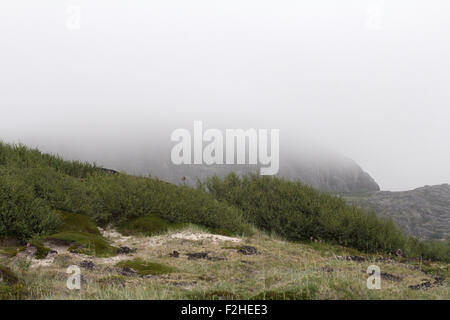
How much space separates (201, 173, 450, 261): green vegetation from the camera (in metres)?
17.9

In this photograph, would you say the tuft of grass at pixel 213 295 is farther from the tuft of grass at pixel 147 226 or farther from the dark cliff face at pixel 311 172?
the dark cliff face at pixel 311 172

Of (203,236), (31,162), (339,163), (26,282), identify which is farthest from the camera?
(339,163)

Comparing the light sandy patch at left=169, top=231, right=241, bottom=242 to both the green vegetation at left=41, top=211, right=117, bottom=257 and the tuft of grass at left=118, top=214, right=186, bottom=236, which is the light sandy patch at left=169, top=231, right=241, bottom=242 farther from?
the green vegetation at left=41, top=211, right=117, bottom=257

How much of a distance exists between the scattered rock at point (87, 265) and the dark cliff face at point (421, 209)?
62483 millimetres

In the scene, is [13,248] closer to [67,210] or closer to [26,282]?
[67,210]

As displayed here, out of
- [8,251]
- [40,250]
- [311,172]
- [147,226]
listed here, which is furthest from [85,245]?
[311,172]

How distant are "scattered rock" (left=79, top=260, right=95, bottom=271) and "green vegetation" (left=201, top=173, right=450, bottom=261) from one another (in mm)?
10279

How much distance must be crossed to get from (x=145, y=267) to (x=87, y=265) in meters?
1.42

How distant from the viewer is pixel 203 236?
1406 centimetres

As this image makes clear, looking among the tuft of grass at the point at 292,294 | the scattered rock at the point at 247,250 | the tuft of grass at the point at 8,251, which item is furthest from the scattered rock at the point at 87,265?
the tuft of grass at the point at 292,294

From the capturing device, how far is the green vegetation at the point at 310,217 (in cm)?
1791

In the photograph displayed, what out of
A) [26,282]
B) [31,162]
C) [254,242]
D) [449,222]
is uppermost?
[31,162]
